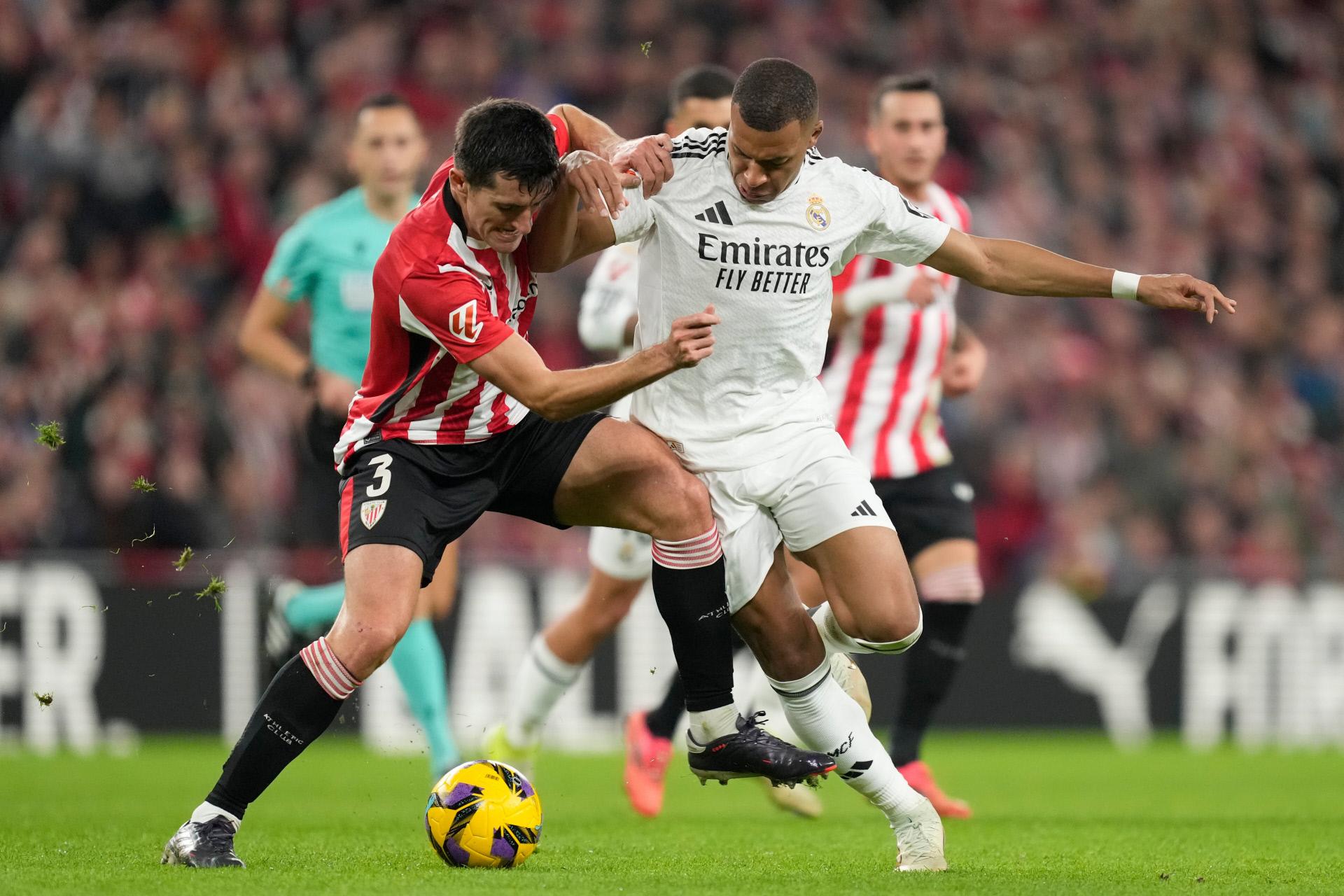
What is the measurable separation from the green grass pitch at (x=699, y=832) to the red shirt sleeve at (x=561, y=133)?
2.17 metres

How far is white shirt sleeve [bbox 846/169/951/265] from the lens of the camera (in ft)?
18.2

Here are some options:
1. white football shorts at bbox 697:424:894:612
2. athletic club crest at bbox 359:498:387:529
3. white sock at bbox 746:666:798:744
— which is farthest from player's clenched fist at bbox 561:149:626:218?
white sock at bbox 746:666:798:744

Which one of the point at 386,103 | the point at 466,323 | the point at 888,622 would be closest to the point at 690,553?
the point at 888,622

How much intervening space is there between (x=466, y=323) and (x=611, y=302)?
234 centimetres

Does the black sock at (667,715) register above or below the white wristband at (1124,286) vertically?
below

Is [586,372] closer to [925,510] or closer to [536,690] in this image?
[536,690]

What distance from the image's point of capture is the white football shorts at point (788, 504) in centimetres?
541

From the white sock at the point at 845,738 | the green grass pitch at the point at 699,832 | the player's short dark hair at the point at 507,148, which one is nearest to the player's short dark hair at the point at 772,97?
the player's short dark hair at the point at 507,148

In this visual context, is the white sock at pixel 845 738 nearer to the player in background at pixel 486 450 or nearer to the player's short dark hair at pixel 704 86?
the player in background at pixel 486 450

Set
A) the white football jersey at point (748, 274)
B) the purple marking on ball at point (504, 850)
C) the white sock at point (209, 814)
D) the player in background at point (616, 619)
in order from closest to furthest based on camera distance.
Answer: the white sock at point (209, 814) → the purple marking on ball at point (504, 850) → the white football jersey at point (748, 274) → the player in background at point (616, 619)

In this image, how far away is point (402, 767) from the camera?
9.76 metres

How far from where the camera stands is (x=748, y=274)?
540cm

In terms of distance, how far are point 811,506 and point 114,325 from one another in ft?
26.7

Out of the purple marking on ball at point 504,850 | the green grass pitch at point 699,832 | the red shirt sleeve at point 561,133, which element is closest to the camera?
the green grass pitch at point 699,832
